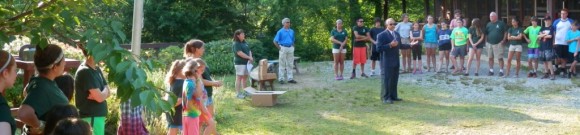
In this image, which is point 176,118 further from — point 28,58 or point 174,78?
point 28,58

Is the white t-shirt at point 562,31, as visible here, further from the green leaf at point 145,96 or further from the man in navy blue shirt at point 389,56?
the green leaf at point 145,96

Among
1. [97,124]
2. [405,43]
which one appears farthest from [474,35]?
[97,124]

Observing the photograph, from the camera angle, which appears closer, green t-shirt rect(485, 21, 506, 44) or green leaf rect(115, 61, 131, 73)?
green leaf rect(115, 61, 131, 73)

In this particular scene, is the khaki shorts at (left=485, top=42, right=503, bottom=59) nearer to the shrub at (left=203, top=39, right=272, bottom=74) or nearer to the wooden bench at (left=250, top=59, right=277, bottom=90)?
the wooden bench at (left=250, top=59, right=277, bottom=90)

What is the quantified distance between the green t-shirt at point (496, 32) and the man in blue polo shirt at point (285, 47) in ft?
12.7

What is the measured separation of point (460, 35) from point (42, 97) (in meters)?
12.8

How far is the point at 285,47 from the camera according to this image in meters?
16.1

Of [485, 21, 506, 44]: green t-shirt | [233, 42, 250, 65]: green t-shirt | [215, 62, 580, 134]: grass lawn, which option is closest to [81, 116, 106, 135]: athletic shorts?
[215, 62, 580, 134]: grass lawn

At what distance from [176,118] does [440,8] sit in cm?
2453

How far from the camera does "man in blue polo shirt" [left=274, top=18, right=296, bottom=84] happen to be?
15.9m

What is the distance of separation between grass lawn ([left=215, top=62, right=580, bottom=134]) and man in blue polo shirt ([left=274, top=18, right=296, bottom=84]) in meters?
0.68

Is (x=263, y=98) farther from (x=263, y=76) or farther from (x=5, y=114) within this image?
(x=5, y=114)

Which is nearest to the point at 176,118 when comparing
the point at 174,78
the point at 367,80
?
the point at 174,78

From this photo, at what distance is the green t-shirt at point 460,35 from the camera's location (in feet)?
54.7
